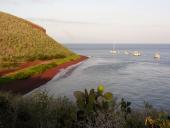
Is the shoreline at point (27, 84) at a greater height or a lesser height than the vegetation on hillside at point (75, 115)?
lesser

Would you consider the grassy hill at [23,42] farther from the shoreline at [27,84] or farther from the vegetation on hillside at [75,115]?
the vegetation on hillside at [75,115]

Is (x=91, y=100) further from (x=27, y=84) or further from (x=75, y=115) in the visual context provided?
(x=27, y=84)

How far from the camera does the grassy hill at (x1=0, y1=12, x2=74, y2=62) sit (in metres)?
73.7

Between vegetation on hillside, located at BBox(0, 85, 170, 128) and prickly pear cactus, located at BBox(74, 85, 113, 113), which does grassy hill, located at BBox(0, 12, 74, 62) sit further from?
prickly pear cactus, located at BBox(74, 85, 113, 113)

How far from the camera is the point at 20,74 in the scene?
42469 mm

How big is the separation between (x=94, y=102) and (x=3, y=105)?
12.2 ft

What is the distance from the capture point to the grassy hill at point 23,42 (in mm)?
73688

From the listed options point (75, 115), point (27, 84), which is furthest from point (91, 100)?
point (27, 84)

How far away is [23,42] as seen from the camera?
86.0 m

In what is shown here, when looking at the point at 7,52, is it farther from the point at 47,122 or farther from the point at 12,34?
the point at 47,122

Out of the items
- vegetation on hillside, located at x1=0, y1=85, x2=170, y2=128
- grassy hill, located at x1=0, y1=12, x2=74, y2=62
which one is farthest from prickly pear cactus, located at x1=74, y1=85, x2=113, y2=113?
grassy hill, located at x1=0, y1=12, x2=74, y2=62

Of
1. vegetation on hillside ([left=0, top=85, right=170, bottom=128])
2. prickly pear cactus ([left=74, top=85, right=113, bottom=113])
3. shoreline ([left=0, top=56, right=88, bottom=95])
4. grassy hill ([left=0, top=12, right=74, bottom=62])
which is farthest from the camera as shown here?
grassy hill ([left=0, top=12, right=74, bottom=62])

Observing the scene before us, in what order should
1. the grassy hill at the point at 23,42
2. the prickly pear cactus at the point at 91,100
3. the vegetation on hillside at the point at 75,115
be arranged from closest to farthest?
the vegetation on hillside at the point at 75,115
the prickly pear cactus at the point at 91,100
the grassy hill at the point at 23,42

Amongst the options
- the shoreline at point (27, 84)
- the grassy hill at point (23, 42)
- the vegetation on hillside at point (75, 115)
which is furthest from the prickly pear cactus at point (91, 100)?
the grassy hill at point (23, 42)
